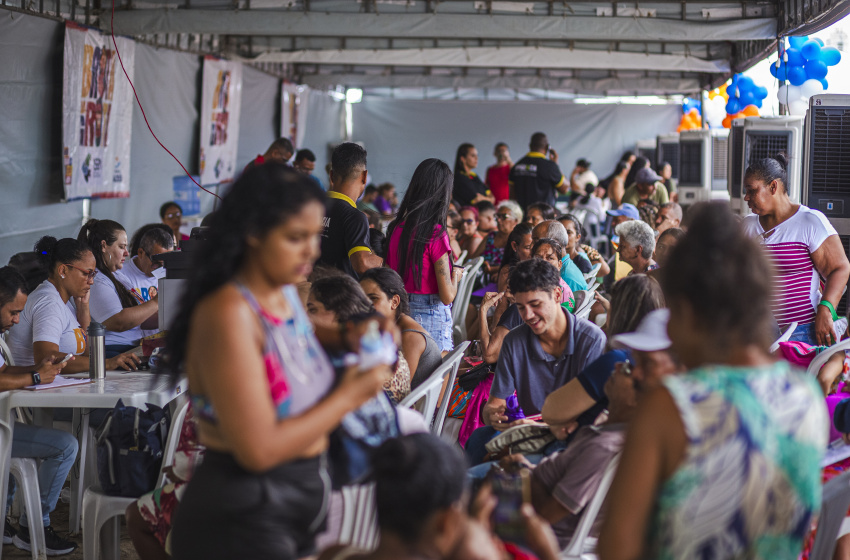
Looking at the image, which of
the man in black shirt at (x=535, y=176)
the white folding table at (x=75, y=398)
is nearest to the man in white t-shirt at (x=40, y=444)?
the white folding table at (x=75, y=398)

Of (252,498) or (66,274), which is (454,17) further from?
(252,498)

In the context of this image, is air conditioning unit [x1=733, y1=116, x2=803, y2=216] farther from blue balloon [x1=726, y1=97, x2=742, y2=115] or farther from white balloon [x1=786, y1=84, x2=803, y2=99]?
blue balloon [x1=726, y1=97, x2=742, y2=115]

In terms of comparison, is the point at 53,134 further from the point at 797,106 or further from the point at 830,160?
the point at 797,106

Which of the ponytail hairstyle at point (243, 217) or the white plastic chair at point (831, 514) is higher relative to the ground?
the ponytail hairstyle at point (243, 217)

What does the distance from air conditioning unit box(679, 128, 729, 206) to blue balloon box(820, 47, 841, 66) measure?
1.91 metres

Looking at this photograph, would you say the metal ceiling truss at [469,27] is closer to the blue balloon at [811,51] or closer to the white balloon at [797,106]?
the blue balloon at [811,51]

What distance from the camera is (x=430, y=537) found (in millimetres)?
1378

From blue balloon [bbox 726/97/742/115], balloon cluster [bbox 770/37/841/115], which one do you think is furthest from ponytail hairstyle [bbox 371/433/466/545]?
blue balloon [bbox 726/97/742/115]

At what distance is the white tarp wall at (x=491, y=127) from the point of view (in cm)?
1742

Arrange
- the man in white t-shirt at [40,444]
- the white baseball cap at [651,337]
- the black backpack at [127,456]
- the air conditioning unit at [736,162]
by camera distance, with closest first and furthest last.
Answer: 1. the white baseball cap at [651,337]
2. the black backpack at [127,456]
3. the man in white t-shirt at [40,444]
4. the air conditioning unit at [736,162]

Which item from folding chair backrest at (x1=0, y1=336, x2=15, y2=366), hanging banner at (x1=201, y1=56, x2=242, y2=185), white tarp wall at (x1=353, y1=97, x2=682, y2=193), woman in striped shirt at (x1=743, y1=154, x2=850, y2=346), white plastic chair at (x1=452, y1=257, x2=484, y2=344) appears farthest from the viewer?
white tarp wall at (x1=353, y1=97, x2=682, y2=193)

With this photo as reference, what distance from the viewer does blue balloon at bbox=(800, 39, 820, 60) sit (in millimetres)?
7012

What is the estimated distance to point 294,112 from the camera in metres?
13.6

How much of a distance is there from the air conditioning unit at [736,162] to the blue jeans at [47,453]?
480 cm
